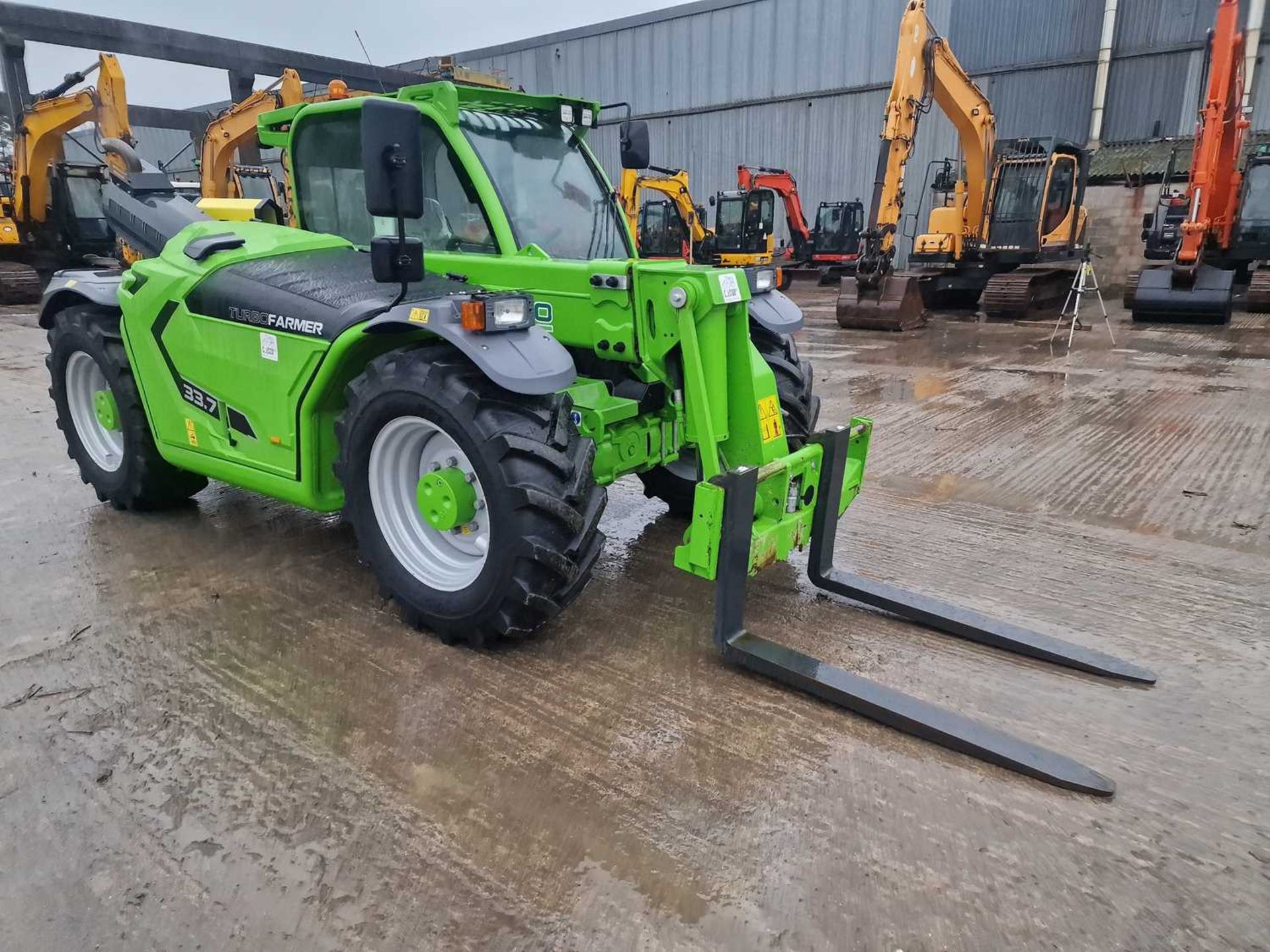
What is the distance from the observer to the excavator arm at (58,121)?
1554 cm

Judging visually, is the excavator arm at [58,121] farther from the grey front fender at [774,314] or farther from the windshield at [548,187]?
the grey front fender at [774,314]

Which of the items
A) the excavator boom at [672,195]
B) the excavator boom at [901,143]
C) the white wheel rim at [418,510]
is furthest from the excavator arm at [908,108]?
the white wheel rim at [418,510]

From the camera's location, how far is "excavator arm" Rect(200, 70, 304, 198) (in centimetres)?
1549

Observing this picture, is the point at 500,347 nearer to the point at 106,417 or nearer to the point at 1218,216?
the point at 106,417

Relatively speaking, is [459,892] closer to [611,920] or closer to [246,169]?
[611,920]

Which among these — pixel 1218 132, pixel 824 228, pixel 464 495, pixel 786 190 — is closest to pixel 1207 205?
pixel 1218 132

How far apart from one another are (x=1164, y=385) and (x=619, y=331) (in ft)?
24.0

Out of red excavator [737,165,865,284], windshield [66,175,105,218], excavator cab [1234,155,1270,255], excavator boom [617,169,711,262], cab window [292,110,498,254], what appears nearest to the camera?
cab window [292,110,498,254]

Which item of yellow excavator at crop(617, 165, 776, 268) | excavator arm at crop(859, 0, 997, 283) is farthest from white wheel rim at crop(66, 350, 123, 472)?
yellow excavator at crop(617, 165, 776, 268)

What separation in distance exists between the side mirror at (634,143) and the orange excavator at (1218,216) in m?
12.0

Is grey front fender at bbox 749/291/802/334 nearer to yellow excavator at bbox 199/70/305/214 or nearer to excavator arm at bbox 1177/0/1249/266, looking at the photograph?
excavator arm at bbox 1177/0/1249/266

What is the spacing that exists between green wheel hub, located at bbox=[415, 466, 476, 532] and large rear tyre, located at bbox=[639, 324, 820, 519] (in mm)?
1130

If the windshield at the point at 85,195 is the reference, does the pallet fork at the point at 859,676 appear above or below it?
below

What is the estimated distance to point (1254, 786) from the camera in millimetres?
2570
